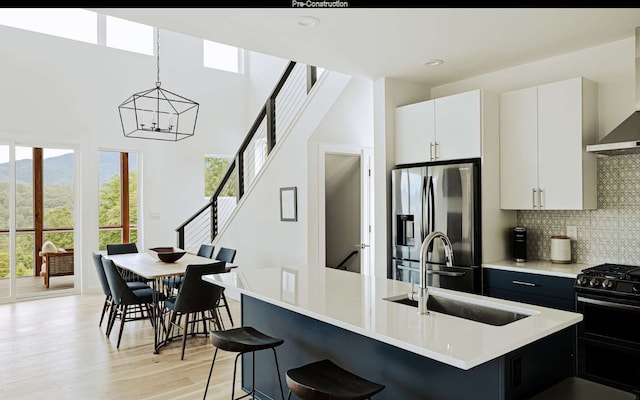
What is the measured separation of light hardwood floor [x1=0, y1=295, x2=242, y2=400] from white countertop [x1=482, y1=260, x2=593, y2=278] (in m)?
2.40

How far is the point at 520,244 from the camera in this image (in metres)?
3.91

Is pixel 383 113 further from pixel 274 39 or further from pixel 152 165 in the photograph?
pixel 152 165

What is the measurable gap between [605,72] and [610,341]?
204 centimetres

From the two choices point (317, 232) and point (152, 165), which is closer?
point (317, 232)

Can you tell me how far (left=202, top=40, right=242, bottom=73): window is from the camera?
8578 mm

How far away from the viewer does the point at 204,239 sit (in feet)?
27.0

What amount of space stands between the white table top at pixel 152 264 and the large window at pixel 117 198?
169 centimetres

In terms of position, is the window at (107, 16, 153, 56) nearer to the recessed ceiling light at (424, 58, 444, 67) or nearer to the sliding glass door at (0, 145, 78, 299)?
the sliding glass door at (0, 145, 78, 299)

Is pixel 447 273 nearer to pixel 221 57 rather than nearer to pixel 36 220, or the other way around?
pixel 36 220

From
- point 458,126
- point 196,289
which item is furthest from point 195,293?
point 458,126

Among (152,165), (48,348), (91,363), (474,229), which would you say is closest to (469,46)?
(474,229)

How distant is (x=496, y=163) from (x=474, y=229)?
0.64m

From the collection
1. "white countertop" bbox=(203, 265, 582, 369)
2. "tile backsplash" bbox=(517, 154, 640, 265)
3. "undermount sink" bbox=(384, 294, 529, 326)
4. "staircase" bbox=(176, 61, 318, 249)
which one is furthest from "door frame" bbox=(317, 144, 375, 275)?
"undermount sink" bbox=(384, 294, 529, 326)

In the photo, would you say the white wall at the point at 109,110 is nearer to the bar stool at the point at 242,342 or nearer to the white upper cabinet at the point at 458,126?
the white upper cabinet at the point at 458,126
